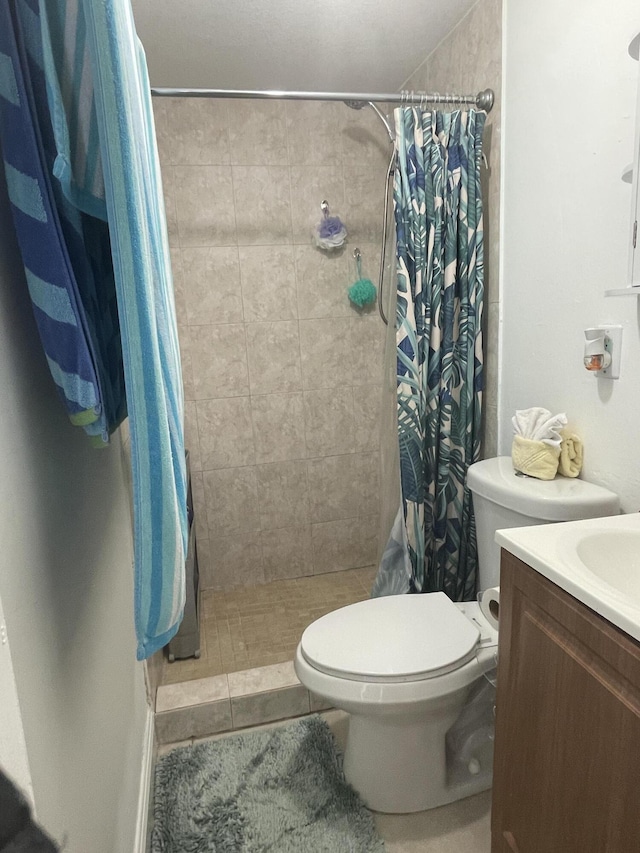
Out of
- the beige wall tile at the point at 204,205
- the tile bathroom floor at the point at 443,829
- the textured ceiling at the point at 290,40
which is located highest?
the textured ceiling at the point at 290,40

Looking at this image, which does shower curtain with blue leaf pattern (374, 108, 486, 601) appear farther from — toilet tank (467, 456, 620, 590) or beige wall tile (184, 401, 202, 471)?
beige wall tile (184, 401, 202, 471)

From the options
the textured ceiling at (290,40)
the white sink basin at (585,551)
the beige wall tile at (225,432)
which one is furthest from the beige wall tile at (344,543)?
the textured ceiling at (290,40)

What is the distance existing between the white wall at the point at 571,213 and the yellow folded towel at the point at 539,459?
0.29 ft

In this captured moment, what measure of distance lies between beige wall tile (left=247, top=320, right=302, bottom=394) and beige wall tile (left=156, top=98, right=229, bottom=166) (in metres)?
0.69

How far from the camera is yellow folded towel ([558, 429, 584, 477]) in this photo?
1.33 metres

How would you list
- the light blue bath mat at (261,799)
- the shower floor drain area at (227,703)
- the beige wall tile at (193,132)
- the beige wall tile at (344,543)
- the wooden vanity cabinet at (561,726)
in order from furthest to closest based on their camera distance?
the beige wall tile at (344,543), the beige wall tile at (193,132), the shower floor drain area at (227,703), the light blue bath mat at (261,799), the wooden vanity cabinet at (561,726)

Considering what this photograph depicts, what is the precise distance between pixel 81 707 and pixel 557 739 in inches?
29.4

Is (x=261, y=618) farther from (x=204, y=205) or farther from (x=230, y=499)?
(x=204, y=205)

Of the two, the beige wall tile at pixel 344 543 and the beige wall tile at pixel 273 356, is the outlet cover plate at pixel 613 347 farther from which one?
the beige wall tile at pixel 344 543

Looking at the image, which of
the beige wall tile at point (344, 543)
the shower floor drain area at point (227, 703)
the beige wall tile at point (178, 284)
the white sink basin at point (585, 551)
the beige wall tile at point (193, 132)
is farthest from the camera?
the beige wall tile at point (344, 543)

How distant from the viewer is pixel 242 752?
1.56m

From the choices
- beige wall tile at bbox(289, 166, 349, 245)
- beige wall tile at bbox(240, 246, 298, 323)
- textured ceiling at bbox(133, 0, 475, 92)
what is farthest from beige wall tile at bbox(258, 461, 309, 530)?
textured ceiling at bbox(133, 0, 475, 92)

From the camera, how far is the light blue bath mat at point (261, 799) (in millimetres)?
1291

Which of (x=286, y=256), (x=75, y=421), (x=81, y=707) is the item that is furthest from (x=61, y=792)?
(x=286, y=256)
